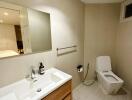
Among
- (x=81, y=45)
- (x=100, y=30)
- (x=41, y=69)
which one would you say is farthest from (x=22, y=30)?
(x=100, y=30)

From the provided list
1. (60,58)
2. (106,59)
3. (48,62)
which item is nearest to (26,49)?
(48,62)

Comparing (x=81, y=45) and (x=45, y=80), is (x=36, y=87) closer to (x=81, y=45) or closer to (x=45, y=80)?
(x=45, y=80)

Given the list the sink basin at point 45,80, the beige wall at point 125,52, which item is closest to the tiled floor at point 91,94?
the beige wall at point 125,52

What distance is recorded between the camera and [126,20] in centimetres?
223

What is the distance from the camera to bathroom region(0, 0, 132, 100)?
4.13ft

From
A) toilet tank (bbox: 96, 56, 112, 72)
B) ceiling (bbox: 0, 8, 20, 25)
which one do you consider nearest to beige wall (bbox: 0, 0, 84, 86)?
ceiling (bbox: 0, 8, 20, 25)

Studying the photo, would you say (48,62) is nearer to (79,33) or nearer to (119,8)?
(79,33)

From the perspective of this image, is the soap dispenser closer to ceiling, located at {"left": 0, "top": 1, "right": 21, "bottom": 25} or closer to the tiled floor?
ceiling, located at {"left": 0, "top": 1, "right": 21, "bottom": 25}

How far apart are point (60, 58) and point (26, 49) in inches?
28.1

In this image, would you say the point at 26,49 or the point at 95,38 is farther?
the point at 95,38

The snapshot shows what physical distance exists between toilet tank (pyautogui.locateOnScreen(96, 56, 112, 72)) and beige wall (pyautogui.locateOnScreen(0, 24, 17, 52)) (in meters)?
2.01

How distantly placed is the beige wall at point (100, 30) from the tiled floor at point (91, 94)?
0.51 m

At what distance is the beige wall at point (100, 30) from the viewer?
2.41 meters

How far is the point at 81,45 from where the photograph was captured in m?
2.40
